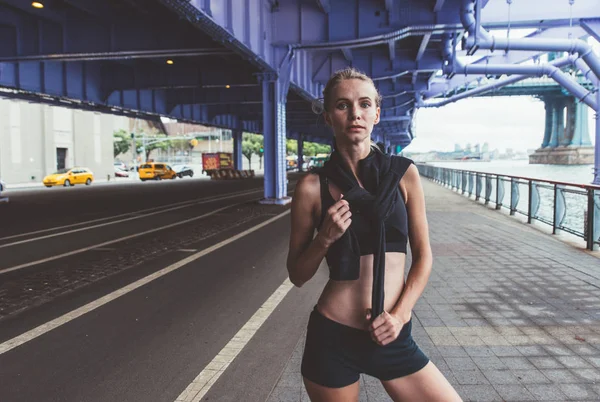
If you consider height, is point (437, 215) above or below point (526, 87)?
below

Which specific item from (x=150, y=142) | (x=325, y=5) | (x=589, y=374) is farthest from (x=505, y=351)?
(x=150, y=142)

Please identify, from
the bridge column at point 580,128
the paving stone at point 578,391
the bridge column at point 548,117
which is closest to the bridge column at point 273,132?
the paving stone at point 578,391

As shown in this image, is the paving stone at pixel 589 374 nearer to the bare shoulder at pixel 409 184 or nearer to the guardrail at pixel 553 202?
the bare shoulder at pixel 409 184

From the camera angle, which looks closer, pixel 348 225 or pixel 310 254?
pixel 348 225

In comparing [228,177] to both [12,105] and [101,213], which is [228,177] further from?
[101,213]

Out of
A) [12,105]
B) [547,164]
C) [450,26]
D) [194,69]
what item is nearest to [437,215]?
[450,26]

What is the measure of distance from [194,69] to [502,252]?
18.9 metres

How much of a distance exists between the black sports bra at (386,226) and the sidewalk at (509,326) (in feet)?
7.16

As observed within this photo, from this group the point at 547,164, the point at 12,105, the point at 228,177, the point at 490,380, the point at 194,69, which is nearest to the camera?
the point at 490,380

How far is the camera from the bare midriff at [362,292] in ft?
6.41

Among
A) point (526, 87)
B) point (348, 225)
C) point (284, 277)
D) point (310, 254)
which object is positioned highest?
point (526, 87)

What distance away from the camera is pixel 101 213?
1748cm

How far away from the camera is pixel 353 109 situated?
77.5 inches

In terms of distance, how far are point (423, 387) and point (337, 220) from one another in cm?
71
